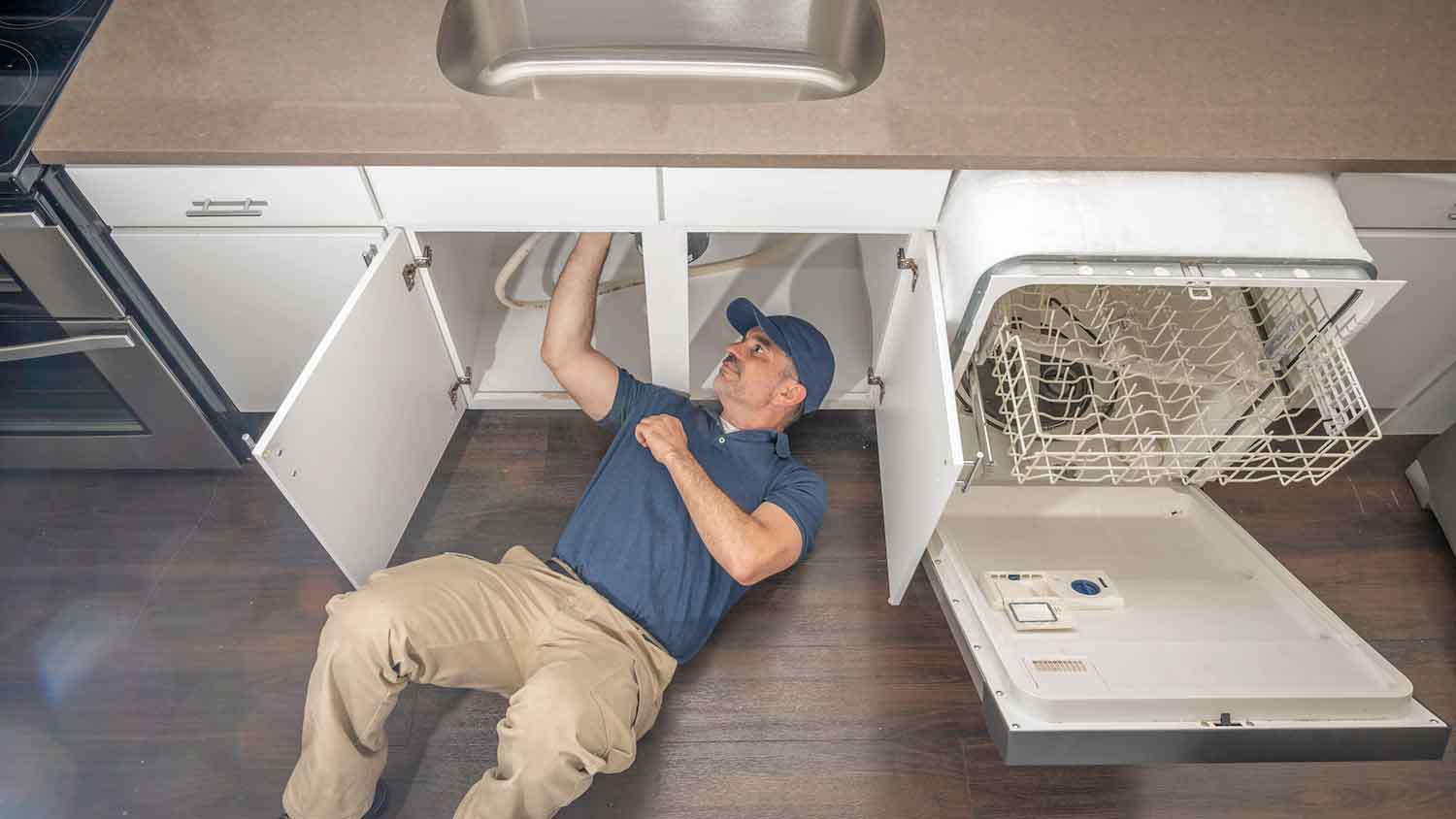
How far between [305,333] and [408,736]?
33.5 inches

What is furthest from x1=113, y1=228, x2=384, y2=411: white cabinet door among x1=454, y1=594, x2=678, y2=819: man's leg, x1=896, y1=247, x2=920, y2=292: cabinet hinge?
x1=896, y1=247, x2=920, y2=292: cabinet hinge

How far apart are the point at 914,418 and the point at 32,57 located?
172 centimetres

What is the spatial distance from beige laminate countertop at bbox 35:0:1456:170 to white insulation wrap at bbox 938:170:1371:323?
0.12 ft

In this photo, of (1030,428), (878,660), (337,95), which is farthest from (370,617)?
(1030,428)

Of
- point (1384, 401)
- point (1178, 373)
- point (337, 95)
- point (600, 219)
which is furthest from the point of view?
point (1384, 401)

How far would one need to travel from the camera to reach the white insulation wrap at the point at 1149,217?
138 centimetres

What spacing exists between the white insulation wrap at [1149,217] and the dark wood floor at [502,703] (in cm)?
82

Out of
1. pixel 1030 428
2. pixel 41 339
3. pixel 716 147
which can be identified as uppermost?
pixel 716 147

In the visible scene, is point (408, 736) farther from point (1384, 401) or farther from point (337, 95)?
point (1384, 401)

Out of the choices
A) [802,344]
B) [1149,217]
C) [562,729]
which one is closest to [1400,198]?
[1149,217]

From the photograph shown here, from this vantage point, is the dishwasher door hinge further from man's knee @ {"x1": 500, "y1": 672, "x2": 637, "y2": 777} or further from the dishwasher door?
man's knee @ {"x1": 500, "y1": 672, "x2": 637, "y2": 777}

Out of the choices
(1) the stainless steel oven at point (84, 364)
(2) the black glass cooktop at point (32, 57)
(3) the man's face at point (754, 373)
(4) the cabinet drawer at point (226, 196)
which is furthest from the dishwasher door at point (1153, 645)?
(2) the black glass cooktop at point (32, 57)

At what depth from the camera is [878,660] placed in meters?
1.84

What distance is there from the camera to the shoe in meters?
1.59
